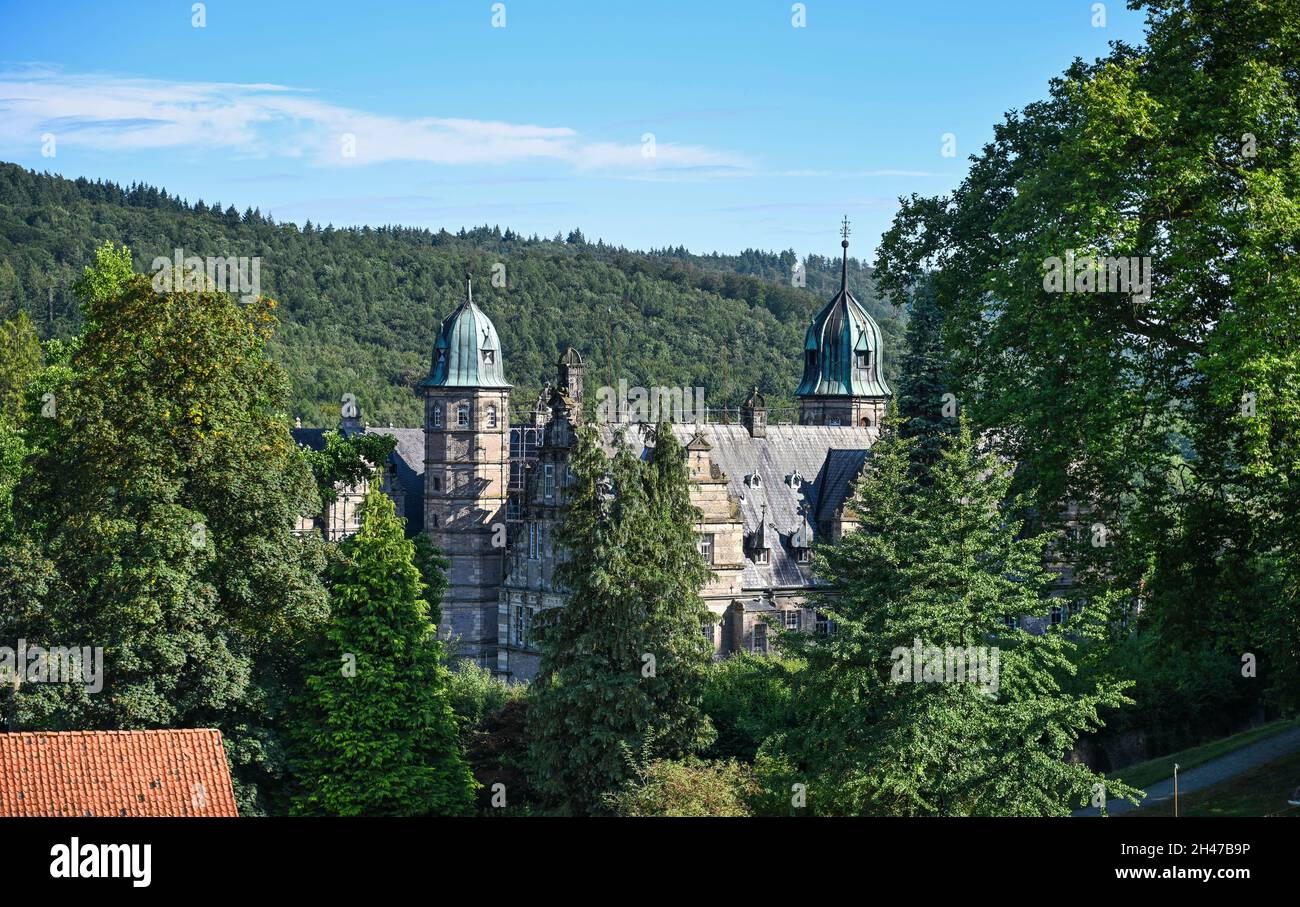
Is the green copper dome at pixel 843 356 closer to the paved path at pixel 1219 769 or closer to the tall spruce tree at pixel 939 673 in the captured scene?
the paved path at pixel 1219 769

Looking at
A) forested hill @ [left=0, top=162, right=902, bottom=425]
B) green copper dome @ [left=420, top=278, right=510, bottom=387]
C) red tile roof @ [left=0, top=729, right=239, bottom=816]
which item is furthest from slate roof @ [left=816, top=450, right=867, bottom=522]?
forested hill @ [left=0, top=162, right=902, bottom=425]

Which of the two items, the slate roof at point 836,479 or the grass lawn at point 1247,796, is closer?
the grass lawn at point 1247,796

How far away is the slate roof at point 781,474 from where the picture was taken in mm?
60719

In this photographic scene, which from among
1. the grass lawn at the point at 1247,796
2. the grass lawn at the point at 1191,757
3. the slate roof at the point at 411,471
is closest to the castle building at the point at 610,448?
the slate roof at the point at 411,471

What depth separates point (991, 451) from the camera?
1214 inches

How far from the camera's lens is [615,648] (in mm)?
35812

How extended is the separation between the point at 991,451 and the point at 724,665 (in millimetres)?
14291

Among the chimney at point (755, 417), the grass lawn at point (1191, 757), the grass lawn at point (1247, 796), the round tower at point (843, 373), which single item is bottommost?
the grass lawn at point (1191, 757)

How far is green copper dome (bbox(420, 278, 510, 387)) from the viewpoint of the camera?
74.8m

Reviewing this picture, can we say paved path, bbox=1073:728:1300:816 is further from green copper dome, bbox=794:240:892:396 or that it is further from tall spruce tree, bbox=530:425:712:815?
green copper dome, bbox=794:240:892:396

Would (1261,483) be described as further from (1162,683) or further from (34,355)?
(34,355)

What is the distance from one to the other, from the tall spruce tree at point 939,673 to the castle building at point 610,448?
9990mm

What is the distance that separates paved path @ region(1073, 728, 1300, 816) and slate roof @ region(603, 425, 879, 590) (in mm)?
24962

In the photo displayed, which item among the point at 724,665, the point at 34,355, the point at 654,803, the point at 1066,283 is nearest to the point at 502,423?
the point at 34,355
